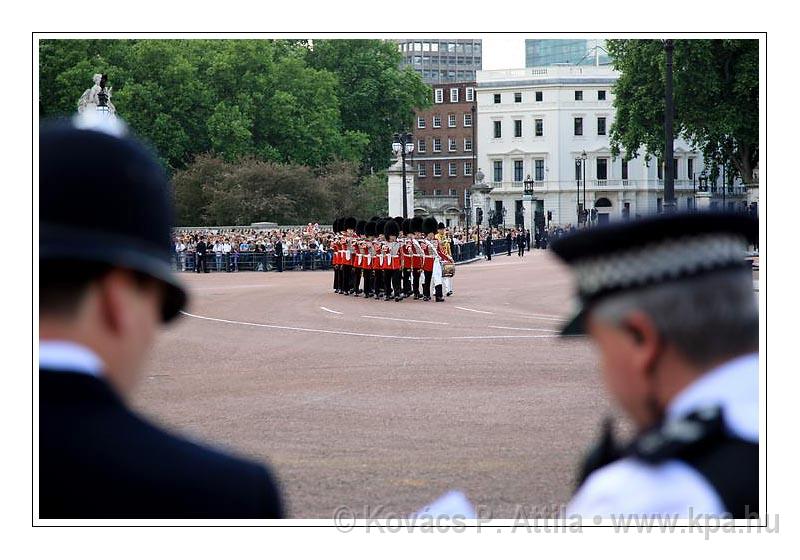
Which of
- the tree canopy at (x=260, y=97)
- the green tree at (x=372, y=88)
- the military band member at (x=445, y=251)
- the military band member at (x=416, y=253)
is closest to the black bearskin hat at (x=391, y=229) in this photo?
the military band member at (x=416, y=253)

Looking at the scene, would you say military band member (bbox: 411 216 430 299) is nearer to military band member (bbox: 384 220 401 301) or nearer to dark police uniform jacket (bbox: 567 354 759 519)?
military band member (bbox: 384 220 401 301)

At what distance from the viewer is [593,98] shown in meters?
82.4

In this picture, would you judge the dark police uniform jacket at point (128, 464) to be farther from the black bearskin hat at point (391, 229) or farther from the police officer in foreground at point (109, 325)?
the black bearskin hat at point (391, 229)

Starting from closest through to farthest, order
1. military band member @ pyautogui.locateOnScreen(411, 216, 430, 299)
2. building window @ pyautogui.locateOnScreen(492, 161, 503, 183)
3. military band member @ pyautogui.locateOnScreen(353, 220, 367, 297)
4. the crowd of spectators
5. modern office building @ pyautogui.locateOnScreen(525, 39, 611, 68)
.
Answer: military band member @ pyautogui.locateOnScreen(411, 216, 430, 299), military band member @ pyautogui.locateOnScreen(353, 220, 367, 297), the crowd of spectators, modern office building @ pyautogui.locateOnScreen(525, 39, 611, 68), building window @ pyautogui.locateOnScreen(492, 161, 503, 183)

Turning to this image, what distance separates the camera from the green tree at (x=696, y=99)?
3331 centimetres

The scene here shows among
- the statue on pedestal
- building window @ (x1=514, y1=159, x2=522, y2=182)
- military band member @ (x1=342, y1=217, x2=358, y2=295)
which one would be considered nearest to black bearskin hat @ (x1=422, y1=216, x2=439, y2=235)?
military band member @ (x1=342, y1=217, x2=358, y2=295)

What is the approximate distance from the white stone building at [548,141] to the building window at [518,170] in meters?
0.07

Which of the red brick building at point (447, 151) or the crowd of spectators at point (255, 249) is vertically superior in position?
the red brick building at point (447, 151)

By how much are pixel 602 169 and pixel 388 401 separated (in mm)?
76308

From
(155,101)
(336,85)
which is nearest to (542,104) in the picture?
(336,85)

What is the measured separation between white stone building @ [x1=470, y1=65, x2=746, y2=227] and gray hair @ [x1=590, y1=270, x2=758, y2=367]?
3008 inches

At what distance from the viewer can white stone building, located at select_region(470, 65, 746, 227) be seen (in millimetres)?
82125

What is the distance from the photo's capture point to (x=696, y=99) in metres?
39.8

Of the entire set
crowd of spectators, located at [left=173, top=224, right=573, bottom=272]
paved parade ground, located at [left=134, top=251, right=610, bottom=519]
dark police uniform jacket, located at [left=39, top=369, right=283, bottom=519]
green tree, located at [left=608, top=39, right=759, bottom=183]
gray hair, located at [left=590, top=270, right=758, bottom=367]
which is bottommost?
paved parade ground, located at [left=134, top=251, right=610, bottom=519]
